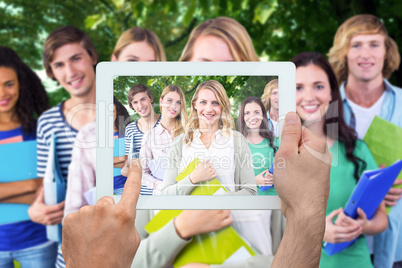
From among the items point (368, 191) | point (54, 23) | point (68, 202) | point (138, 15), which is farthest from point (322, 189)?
point (54, 23)

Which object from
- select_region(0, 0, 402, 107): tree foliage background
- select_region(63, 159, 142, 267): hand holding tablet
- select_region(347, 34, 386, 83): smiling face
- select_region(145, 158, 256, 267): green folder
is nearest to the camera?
select_region(63, 159, 142, 267): hand holding tablet

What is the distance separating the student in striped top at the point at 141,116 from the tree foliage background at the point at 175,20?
122 centimetres

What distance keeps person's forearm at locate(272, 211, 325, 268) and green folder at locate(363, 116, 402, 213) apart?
4.05 ft

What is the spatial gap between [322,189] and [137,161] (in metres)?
0.43

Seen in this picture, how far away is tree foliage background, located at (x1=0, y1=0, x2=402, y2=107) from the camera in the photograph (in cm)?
205

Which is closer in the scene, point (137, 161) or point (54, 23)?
point (137, 161)

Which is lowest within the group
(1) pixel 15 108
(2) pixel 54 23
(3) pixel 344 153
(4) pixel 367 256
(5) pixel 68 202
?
(4) pixel 367 256

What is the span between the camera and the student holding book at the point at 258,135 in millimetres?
922

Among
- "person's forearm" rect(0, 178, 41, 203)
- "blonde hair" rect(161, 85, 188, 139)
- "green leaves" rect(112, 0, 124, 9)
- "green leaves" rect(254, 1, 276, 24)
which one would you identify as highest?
"green leaves" rect(112, 0, 124, 9)

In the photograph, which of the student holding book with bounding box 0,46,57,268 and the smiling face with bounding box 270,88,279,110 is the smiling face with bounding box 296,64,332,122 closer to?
the smiling face with bounding box 270,88,279,110

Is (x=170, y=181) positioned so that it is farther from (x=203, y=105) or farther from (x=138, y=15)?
(x=138, y=15)

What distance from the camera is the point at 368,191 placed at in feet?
5.58

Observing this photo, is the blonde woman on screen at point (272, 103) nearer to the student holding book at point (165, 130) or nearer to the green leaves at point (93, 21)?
the student holding book at point (165, 130)

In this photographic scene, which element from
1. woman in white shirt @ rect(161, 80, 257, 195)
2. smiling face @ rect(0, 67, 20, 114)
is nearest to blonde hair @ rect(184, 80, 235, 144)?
woman in white shirt @ rect(161, 80, 257, 195)
